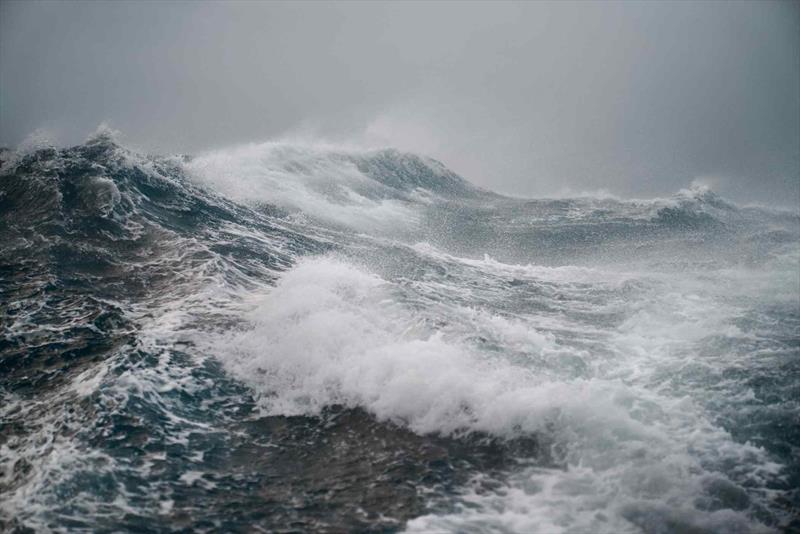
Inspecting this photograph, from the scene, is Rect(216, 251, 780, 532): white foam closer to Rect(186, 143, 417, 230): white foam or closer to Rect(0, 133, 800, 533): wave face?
Rect(0, 133, 800, 533): wave face

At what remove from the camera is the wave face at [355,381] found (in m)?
A: 6.02

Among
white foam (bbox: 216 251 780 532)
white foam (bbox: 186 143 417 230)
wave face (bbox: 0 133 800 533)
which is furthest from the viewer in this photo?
white foam (bbox: 186 143 417 230)

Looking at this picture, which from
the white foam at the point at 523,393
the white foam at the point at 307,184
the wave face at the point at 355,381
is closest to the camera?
the white foam at the point at 523,393

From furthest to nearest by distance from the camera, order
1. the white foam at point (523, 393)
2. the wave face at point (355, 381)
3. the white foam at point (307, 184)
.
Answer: the white foam at point (307, 184)
the wave face at point (355, 381)
the white foam at point (523, 393)

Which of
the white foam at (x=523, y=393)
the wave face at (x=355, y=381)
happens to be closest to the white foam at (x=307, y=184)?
the wave face at (x=355, y=381)

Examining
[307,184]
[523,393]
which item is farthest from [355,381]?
[307,184]

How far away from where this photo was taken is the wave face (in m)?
6.02

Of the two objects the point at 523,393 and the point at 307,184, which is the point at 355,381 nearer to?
the point at 523,393

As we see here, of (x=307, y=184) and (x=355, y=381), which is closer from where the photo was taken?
(x=355, y=381)

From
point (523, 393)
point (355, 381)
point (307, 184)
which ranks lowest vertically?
point (355, 381)

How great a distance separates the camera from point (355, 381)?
346 inches

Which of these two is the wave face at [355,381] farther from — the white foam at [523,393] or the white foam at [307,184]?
the white foam at [307,184]

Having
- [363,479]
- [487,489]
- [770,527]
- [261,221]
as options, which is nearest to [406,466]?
[363,479]

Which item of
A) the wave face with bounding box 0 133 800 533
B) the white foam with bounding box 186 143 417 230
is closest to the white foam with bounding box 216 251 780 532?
the wave face with bounding box 0 133 800 533
